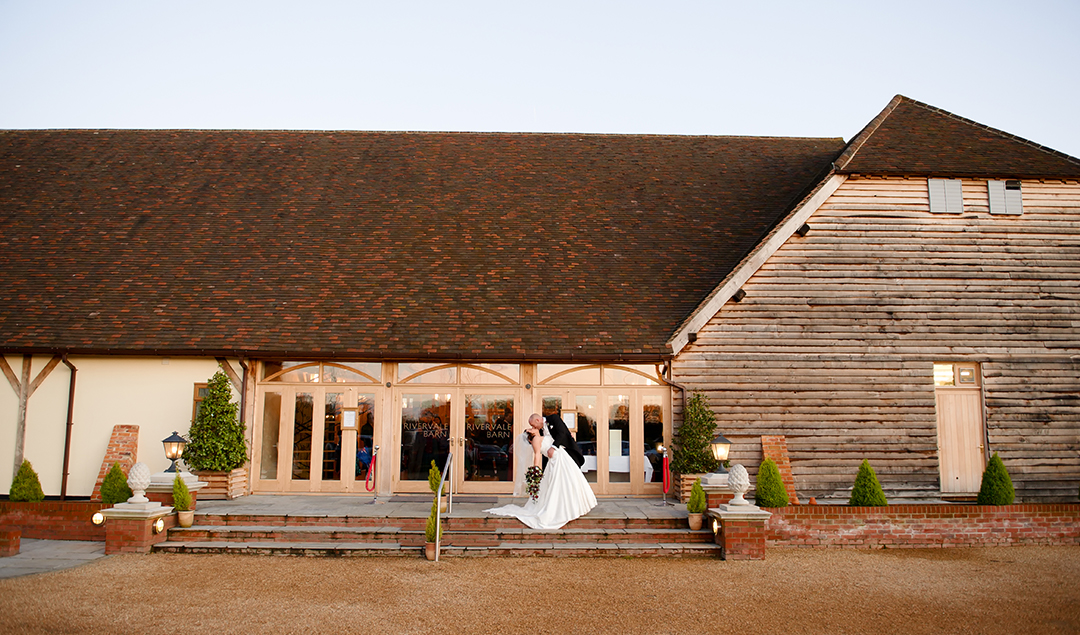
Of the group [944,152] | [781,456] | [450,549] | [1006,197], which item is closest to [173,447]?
[450,549]

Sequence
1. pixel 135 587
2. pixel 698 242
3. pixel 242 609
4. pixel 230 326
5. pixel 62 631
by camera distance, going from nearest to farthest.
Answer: pixel 62 631
pixel 242 609
pixel 135 587
pixel 230 326
pixel 698 242

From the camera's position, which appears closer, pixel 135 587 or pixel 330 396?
pixel 135 587

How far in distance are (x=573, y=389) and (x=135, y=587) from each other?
304 inches

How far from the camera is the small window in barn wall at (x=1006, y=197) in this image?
14297mm

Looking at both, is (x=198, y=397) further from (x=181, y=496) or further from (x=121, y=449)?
(x=181, y=496)

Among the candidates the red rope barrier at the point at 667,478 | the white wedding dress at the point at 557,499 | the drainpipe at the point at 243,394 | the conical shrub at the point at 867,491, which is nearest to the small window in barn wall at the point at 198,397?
the drainpipe at the point at 243,394

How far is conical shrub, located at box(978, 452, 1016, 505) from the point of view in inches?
447

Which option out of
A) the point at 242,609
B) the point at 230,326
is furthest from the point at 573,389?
the point at 242,609

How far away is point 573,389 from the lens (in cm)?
1376

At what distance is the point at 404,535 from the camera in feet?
35.2

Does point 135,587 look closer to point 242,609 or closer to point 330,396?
point 242,609

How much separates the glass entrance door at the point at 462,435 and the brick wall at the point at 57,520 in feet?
16.1

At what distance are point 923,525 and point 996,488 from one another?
1.45m

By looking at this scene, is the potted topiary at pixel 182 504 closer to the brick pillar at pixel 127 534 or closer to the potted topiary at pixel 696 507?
the brick pillar at pixel 127 534
